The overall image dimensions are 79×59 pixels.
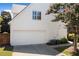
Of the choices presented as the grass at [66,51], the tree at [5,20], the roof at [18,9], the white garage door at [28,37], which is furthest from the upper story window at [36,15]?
the grass at [66,51]

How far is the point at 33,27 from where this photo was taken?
14.7 meters

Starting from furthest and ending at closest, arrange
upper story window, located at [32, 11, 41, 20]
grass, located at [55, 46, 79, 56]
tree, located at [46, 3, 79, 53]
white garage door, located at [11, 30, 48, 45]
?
upper story window, located at [32, 11, 41, 20] < white garage door, located at [11, 30, 48, 45] < grass, located at [55, 46, 79, 56] < tree, located at [46, 3, 79, 53]

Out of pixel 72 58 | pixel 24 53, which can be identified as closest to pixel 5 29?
pixel 24 53

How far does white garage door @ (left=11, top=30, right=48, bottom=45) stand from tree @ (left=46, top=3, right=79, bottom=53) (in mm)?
1345

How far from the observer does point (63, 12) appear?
44.8 ft

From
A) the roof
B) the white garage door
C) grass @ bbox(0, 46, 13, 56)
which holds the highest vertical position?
the roof

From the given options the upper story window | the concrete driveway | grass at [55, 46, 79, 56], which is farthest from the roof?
grass at [55, 46, 79, 56]

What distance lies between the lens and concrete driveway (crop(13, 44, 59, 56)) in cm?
1369

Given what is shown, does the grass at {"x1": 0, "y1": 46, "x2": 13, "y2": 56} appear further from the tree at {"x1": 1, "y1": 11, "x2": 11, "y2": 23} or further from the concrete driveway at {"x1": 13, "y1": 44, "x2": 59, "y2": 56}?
the tree at {"x1": 1, "y1": 11, "x2": 11, "y2": 23}

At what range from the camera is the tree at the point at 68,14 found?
13297 millimetres

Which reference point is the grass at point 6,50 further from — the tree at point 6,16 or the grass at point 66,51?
the grass at point 66,51

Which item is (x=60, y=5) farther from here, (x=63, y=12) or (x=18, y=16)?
(x=18, y=16)

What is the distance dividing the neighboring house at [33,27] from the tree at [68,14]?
0.43 m

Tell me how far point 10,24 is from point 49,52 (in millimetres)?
2807
